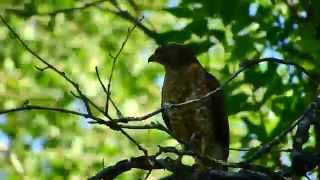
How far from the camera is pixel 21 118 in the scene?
30.6 feet

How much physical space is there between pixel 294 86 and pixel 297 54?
24 centimetres

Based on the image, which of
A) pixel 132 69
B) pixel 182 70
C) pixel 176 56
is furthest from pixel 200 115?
pixel 132 69

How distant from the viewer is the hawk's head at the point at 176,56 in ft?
19.0

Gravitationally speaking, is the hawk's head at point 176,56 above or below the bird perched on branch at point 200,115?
above

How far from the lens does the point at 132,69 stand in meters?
9.48

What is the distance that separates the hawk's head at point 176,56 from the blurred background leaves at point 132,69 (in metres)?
0.06

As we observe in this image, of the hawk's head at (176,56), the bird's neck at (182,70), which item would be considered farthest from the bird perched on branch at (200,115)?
the hawk's head at (176,56)

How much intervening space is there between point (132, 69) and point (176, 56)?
363 centimetres

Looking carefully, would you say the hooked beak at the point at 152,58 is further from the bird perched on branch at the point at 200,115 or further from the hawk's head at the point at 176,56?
the bird perched on branch at the point at 200,115

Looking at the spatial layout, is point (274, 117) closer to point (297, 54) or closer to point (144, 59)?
point (297, 54)

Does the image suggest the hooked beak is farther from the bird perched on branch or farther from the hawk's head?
the bird perched on branch

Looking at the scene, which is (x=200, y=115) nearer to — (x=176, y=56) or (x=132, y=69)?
→ (x=176, y=56)

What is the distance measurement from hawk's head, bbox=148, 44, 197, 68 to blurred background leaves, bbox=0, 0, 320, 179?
65mm

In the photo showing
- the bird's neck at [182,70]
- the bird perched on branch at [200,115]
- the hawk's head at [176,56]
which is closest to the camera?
the bird perched on branch at [200,115]
